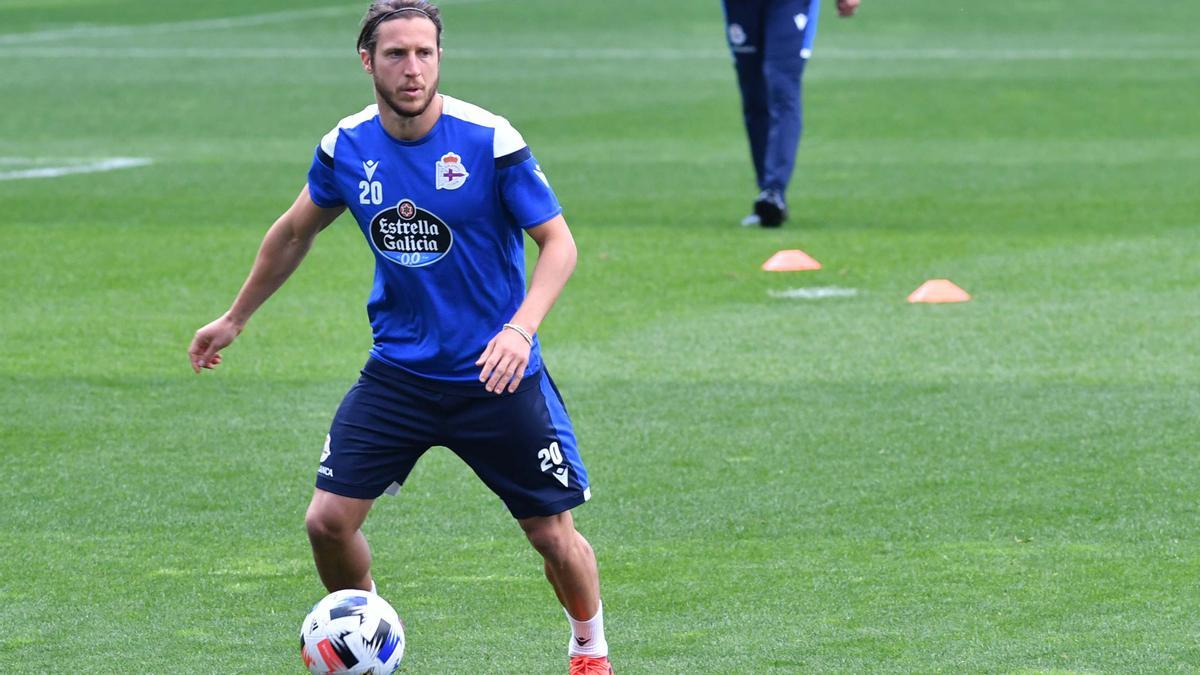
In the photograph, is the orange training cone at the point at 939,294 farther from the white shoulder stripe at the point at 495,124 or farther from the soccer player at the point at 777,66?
the white shoulder stripe at the point at 495,124

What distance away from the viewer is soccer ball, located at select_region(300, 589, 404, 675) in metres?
5.43

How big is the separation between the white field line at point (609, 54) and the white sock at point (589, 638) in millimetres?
23387

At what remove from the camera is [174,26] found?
114 feet

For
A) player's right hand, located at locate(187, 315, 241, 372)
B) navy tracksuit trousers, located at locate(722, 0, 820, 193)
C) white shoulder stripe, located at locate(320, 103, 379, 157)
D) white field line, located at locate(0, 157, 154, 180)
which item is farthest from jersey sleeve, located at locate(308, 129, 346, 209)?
white field line, located at locate(0, 157, 154, 180)

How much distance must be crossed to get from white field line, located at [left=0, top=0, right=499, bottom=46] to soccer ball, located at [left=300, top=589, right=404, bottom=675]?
27.0m

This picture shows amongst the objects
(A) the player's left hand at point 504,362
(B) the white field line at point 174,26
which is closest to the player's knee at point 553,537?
(A) the player's left hand at point 504,362

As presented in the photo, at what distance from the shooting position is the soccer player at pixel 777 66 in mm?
14828

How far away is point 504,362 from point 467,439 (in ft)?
1.51

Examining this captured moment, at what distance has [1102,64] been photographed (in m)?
27.4

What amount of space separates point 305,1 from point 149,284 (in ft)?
94.8

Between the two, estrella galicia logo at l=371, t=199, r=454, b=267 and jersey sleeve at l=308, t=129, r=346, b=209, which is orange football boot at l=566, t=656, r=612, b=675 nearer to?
estrella galicia logo at l=371, t=199, r=454, b=267

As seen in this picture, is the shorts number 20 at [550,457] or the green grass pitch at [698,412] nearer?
the shorts number 20 at [550,457]

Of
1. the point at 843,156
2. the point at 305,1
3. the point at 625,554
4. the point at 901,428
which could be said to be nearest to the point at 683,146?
the point at 843,156

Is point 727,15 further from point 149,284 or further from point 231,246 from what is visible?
point 149,284
